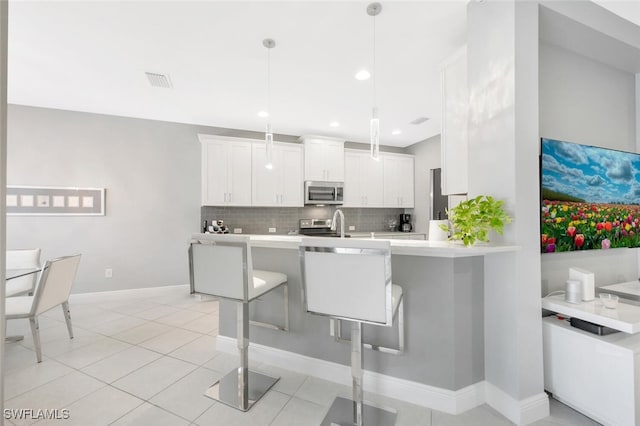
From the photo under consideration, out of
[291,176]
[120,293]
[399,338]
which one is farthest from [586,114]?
[120,293]

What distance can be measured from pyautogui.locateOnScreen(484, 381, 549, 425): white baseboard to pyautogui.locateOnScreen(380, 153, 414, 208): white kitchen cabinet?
13.4 feet

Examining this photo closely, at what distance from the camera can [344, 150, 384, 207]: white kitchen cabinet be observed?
5387 millimetres

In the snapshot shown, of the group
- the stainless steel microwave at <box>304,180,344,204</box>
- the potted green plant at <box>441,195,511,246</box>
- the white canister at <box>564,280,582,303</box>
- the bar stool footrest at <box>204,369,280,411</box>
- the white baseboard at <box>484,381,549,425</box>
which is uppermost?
the stainless steel microwave at <box>304,180,344,204</box>

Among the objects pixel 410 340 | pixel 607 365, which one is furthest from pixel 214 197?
pixel 607 365

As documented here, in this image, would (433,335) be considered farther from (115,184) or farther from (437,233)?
(115,184)

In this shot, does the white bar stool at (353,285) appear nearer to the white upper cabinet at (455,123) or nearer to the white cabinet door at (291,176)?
the white upper cabinet at (455,123)

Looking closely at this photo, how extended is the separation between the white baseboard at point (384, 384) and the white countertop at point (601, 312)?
0.70 metres

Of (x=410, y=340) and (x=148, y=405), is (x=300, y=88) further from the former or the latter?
(x=148, y=405)

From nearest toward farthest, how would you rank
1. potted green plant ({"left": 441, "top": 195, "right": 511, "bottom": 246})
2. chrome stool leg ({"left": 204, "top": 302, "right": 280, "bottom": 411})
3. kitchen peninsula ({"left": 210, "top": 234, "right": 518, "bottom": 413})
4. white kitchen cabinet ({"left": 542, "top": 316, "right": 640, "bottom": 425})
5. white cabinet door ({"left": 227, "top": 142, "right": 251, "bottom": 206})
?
white kitchen cabinet ({"left": 542, "top": 316, "right": 640, "bottom": 425})
potted green plant ({"left": 441, "top": 195, "right": 511, "bottom": 246})
kitchen peninsula ({"left": 210, "top": 234, "right": 518, "bottom": 413})
chrome stool leg ({"left": 204, "top": 302, "right": 280, "bottom": 411})
white cabinet door ({"left": 227, "top": 142, "right": 251, "bottom": 206})

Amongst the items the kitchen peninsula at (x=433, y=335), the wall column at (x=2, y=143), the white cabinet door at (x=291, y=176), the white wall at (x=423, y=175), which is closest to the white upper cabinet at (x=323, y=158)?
the white cabinet door at (x=291, y=176)

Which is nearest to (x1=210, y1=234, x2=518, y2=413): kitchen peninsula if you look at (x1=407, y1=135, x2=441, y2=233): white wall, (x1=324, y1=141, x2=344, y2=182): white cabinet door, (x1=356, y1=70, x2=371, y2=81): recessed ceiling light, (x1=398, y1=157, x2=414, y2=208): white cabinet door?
(x1=356, y1=70, x2=371, y2=81): recessed ceiling light

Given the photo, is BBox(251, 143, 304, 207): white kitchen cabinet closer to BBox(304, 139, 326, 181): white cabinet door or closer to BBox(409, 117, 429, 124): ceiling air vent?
BBox(304, 139, 326, 181): white cabinet door

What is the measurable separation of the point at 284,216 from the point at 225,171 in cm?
131

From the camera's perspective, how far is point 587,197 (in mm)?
2209
